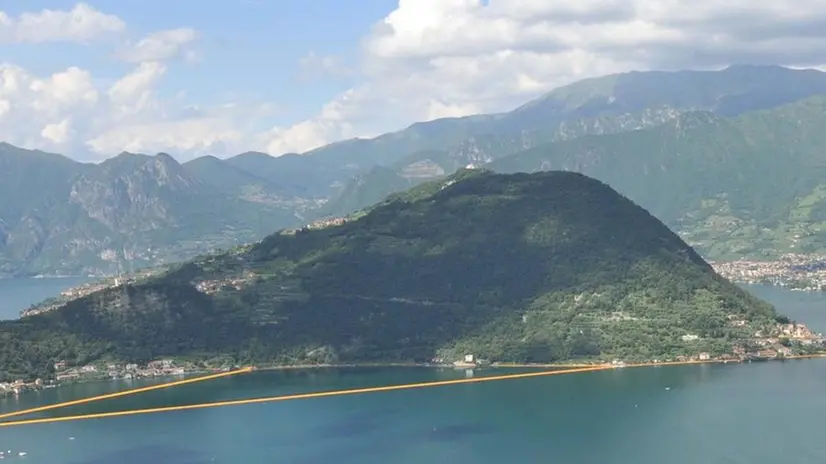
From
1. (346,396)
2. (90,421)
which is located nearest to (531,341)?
(346,396)

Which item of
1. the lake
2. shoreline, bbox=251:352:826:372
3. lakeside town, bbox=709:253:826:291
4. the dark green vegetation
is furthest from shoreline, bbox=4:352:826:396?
lakeside town, bbox=709:253:826:291

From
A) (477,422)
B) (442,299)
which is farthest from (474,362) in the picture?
(477,422)

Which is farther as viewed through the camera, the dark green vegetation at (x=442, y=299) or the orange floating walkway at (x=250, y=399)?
the dark green vegetation at (x=442, y=299)

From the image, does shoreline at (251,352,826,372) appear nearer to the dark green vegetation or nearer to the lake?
the dark green vegetation

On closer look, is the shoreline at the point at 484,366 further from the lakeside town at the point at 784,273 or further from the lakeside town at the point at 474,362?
the lakeside town at the point at 784,273

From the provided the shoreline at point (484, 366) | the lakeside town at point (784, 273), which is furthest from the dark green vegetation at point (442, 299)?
the lakeside town at point (784, 273)

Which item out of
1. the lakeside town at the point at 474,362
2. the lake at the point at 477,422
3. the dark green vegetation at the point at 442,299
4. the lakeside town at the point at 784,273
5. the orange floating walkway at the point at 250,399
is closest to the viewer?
the lake at the point at 477,422

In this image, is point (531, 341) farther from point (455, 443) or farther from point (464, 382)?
point (455, 443)

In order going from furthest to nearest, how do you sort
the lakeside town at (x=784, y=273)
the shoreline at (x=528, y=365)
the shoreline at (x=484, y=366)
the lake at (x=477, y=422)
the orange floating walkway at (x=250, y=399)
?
the lakeside town at (x=784, y=273)
the shoreline at (x=528, y=365)
the shoreline at (x=484, y=366)
the orange floating walkway at (x=250, y=399)
the lake at (x=477, y=422)
